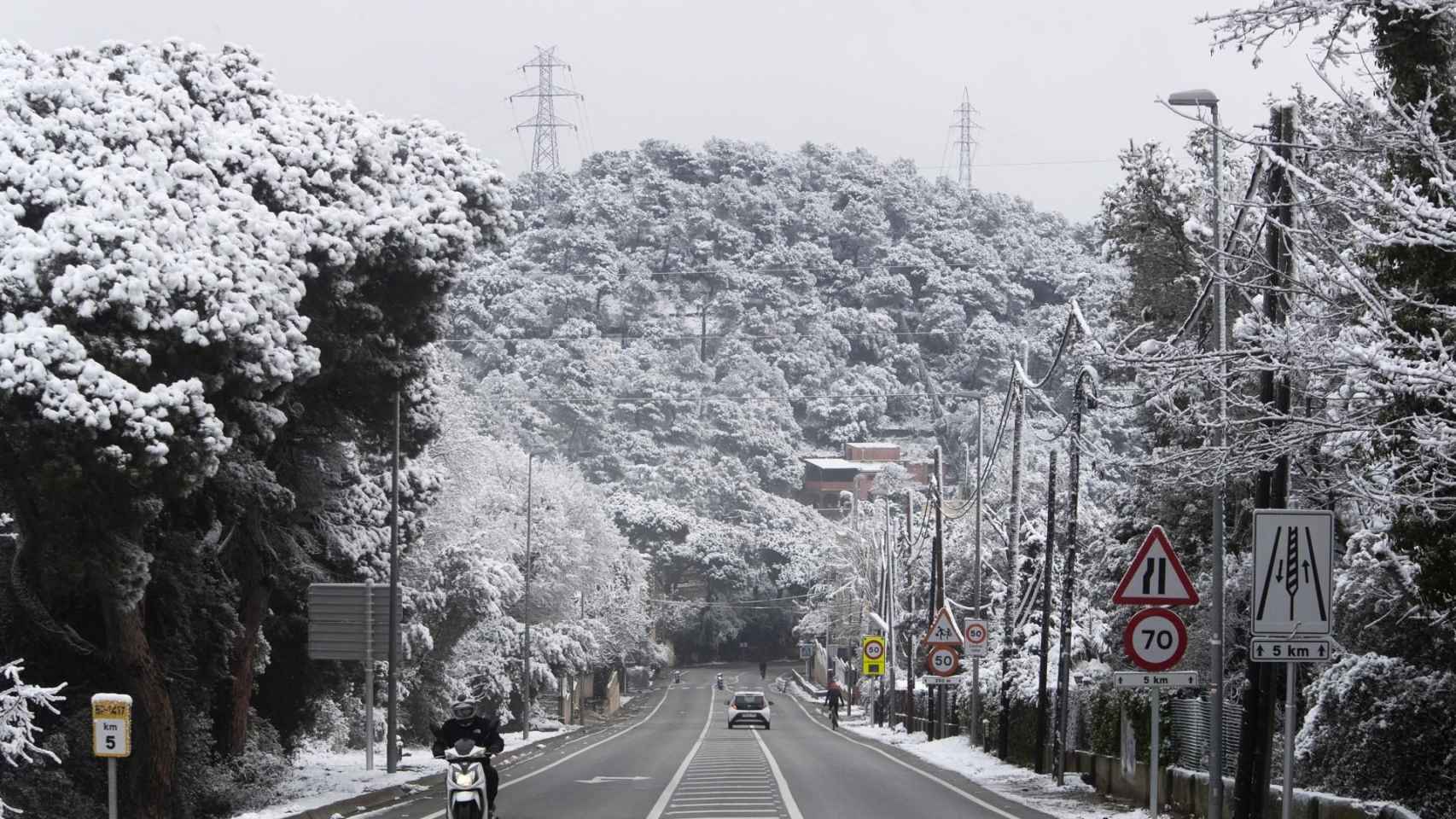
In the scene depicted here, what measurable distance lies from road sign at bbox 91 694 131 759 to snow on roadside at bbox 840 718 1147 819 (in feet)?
40.2

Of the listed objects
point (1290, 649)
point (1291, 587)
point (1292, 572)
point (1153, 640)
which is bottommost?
point (1153, 640)

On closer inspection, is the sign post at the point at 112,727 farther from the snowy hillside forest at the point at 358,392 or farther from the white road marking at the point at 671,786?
the white road marking at the point at 671,786

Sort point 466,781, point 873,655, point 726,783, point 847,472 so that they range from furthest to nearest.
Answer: point 847,472, point 873,655, point 726,783, point 466,781

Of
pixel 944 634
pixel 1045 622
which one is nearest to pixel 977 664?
pixel 944 634

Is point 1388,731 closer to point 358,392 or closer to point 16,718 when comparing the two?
point 16,718

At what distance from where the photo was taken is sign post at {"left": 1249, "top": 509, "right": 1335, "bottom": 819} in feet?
45.3

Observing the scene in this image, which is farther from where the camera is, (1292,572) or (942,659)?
(942,659)

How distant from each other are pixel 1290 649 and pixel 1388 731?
7304 millimetres

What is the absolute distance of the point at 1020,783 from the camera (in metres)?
33.5

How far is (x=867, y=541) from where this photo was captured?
93938 mm

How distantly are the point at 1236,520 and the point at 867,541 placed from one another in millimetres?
60892

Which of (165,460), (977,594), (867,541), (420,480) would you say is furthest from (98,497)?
(867,541)

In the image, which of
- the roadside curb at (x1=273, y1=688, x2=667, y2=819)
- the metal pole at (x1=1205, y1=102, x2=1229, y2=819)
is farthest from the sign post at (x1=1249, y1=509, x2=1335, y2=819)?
the roadside curb at (x1=273, y1=688, x2=667, y2=819)

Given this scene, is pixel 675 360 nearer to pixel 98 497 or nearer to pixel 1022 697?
pixel 1022 697
